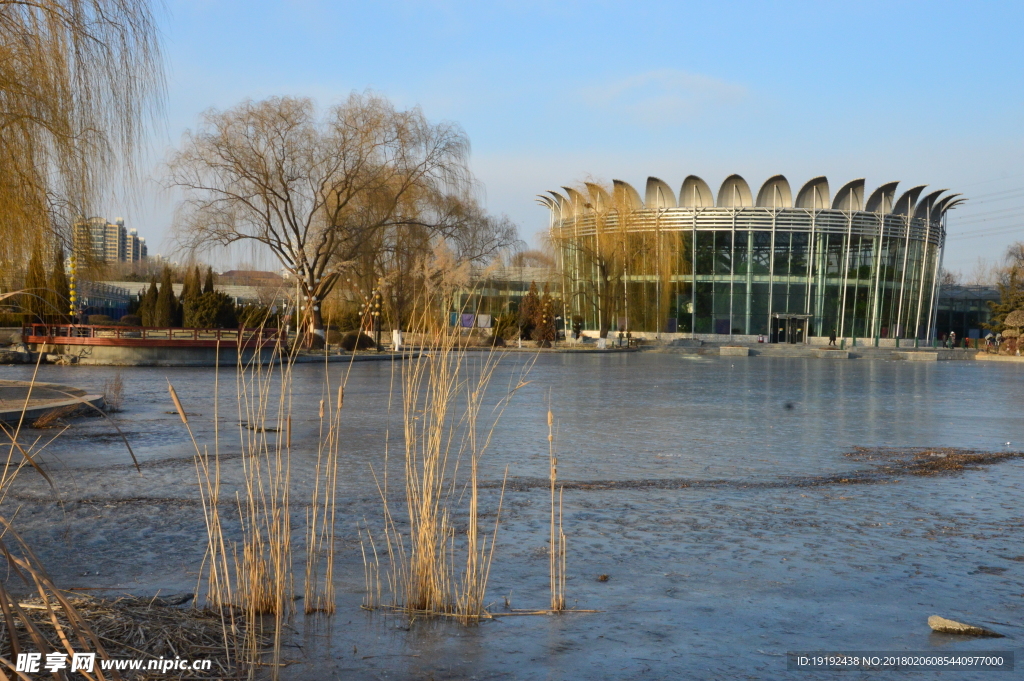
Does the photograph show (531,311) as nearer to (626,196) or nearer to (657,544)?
(626,196)

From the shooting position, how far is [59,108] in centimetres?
1131

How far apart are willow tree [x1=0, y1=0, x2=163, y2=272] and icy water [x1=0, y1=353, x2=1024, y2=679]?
2.81 m

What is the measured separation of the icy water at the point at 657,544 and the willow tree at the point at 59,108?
281 centimetres

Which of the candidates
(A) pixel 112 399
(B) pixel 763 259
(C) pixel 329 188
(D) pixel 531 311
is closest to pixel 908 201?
(B) pixel 763 259

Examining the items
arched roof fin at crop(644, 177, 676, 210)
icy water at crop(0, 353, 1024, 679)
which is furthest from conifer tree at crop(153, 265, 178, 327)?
icy water at crop(0, 353, 1024, 679)

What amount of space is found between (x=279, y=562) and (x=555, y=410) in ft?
40.2

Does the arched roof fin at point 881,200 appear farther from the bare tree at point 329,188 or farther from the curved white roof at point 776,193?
the bare tree at point 329,188

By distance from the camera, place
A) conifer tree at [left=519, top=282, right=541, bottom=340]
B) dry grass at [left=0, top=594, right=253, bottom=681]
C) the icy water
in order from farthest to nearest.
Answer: conifer tree at [left=519, top=282, right=541, bottom=340]
the icy water
dry grass at [left=0, top=594, right=253, bottom=681]

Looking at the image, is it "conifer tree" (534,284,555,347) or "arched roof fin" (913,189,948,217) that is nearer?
"conifer tree" (534,284,555,347)

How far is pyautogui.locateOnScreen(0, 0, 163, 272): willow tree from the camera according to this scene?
1078 centimetres

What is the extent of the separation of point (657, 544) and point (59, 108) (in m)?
8.97

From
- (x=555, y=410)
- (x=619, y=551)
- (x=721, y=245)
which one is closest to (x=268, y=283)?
(x=721, y=245)

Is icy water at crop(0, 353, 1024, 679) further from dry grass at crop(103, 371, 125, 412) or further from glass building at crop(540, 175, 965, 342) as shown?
glass building at crop(540, 175, 965, 342)

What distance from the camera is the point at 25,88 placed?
1095cm
